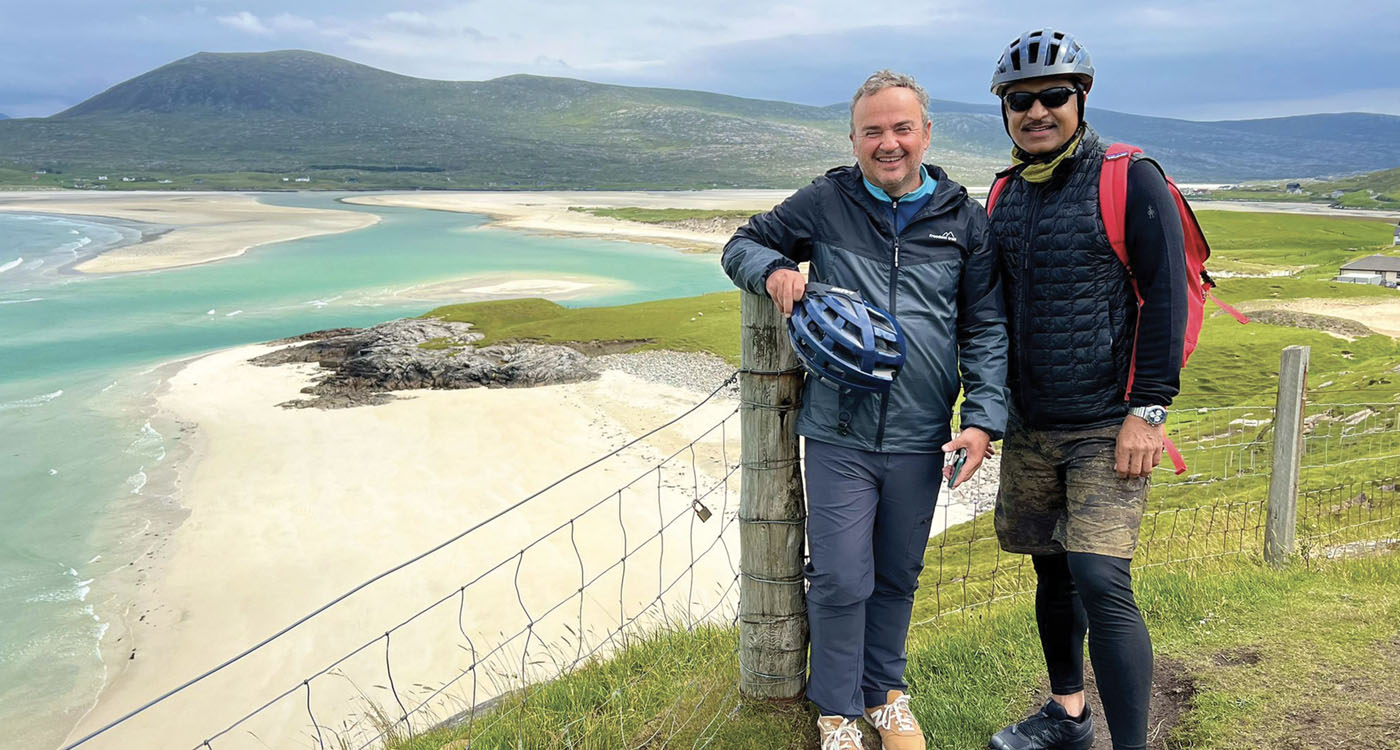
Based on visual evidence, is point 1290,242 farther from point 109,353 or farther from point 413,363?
point 109,353

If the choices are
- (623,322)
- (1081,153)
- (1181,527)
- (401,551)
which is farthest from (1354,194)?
(1081,153)

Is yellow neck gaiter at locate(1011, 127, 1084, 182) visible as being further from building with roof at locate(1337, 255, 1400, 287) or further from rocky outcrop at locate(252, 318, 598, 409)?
building with roof at locate(1337, 255, 1400, 287)

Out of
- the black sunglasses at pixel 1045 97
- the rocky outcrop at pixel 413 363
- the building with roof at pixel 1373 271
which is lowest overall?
the rocky outcrop at pixel 413 363

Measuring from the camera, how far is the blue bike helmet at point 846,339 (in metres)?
2.98

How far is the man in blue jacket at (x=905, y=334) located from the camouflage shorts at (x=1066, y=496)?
0.94 ft

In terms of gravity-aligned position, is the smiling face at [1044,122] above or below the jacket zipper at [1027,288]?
above

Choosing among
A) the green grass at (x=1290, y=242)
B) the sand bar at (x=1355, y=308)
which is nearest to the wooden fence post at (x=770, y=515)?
the sand bar at (x=1355, y=308)

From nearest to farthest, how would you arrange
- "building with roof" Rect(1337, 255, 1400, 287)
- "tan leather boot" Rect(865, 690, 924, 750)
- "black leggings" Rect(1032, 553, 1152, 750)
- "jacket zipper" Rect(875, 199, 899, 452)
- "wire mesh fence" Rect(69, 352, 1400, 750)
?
"black leggings" Rect(1032, 553, 1152, 750) → "jacket zipper" Rect(875, 199, 899, 452) → "tan leather boot" Rect(865, 690, 924, 750) → "wire mesh fence" Rect(69, 352, 1400, 750) → "building with roof" Rect(1337, 255, 1400, 287)

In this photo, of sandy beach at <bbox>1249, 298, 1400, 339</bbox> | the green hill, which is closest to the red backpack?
sandy beach at <bbox>1249, 298, 1400, 339</bbox>

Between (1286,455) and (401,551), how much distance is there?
41.4 feet

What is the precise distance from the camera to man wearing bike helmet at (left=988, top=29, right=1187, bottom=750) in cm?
298

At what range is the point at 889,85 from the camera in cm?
320

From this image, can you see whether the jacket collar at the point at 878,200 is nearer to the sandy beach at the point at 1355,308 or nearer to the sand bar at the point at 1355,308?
the sand bar at the point at 1355,308

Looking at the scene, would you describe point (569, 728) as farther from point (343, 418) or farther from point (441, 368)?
point (441, 368)
